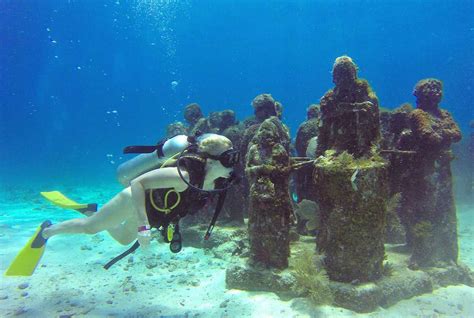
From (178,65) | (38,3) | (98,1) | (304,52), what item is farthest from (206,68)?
(38,3)

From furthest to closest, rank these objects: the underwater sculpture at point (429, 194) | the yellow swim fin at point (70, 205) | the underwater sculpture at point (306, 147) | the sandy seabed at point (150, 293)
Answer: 1. the underwater sculpture at point (306, 147)
2. the underwater sculpture at point (429, 194)
3. the yellow swim fin at point (70, 205)
4. the sandy seabed at point (150, 293)

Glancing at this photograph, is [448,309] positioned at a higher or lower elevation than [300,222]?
lower

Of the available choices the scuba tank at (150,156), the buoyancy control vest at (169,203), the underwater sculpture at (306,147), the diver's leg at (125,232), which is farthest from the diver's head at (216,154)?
the underwater sculpture at (306,147)

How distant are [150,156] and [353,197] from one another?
3.78m

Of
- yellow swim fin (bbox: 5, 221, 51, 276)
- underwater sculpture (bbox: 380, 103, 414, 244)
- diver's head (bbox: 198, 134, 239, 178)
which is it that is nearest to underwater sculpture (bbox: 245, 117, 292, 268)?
diver's head (bbox: 198, 134, 239, 178)

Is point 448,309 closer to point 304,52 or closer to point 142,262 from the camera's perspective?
point 142,262

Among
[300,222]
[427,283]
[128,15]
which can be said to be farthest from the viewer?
[128,15]

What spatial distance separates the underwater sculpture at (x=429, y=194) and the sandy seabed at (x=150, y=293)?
85cm

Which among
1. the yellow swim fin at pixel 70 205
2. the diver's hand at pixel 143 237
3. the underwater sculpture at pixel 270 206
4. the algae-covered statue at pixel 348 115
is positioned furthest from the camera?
the yellow swim fin at pixel 70 205

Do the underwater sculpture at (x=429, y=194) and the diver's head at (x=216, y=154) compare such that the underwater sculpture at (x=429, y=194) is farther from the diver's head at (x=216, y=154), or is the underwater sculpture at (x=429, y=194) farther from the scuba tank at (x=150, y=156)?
the scuba tank at (x=150, y=156)

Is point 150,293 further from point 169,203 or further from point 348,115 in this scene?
point 348,115

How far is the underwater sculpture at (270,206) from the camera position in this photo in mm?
5824

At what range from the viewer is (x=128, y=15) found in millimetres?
81312

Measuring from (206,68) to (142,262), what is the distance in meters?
134
